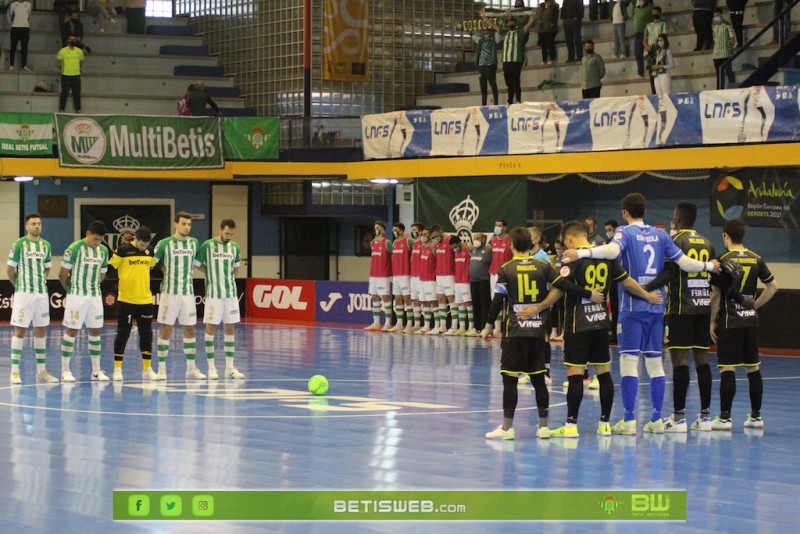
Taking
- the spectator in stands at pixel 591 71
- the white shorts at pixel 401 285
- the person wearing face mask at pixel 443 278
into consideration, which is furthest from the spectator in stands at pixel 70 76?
the spectator in stands at pixel 591 71

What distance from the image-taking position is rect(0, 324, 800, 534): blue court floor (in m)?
9.47

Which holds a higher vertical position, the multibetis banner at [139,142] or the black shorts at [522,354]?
the multibetis banner at [139,142]

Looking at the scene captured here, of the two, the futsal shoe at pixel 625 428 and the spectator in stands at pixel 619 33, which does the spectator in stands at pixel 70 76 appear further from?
the futsal shoe at pixel 625 428

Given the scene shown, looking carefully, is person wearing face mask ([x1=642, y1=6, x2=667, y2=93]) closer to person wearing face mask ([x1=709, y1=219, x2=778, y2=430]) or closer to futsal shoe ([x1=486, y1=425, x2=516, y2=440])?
person wearing face mask ([x1=709, y1=219, x2=778, y2=430])

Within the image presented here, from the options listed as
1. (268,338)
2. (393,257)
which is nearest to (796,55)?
(393,257)

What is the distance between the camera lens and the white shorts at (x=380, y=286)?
28.5 meters

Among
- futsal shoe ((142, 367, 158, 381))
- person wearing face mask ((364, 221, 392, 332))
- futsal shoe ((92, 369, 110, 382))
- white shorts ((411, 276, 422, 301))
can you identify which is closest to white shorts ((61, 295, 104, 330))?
futsal shoe ((92, 369, 110, 382))

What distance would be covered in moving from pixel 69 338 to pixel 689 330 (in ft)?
28.8

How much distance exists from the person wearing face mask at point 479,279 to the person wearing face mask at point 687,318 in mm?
13004

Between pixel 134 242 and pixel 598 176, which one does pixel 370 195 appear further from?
pixel 134 242

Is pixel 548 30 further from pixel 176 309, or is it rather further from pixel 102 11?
pixel 176 309

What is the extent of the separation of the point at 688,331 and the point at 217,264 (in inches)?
302

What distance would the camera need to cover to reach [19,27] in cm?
3353

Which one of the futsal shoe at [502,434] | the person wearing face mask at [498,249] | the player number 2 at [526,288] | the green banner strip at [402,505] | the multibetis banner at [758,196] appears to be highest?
the multibetis banner at [758,196]
